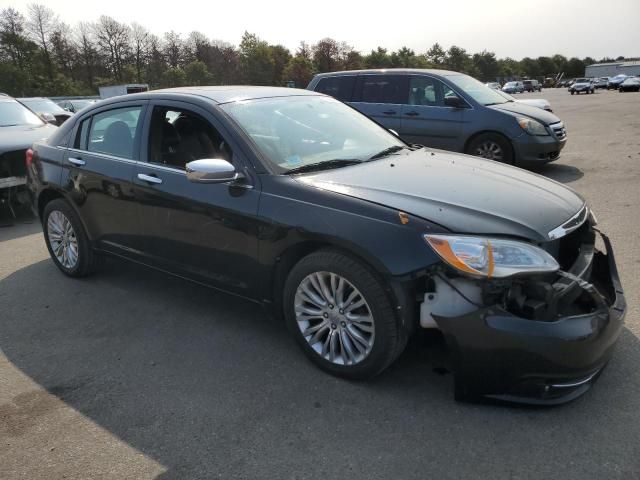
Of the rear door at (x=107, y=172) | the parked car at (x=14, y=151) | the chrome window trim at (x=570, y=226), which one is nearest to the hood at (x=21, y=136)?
the parked car at (x=14, y=151)

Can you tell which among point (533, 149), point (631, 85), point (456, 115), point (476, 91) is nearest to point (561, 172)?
point (533, 149)

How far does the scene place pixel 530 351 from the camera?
8.36 feet

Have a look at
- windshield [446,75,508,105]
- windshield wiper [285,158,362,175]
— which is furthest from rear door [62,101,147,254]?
windshield [446,75,508,105]

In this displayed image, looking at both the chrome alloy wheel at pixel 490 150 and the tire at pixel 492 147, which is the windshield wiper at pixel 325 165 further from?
the chrome alloy wheel at pixel 490 150

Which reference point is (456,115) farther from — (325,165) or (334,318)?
(334,318)

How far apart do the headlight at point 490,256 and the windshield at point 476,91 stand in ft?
22.3

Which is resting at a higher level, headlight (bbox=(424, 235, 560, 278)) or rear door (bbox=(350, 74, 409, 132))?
rear door (bbox=(350, 74, 409, 132))

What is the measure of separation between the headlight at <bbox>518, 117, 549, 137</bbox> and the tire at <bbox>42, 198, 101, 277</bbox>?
6.67 metres

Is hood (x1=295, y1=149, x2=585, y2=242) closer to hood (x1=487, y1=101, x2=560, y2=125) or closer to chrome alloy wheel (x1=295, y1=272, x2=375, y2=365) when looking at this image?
chrome alloy wheel (x1=295, y1=272, x2=375, y2=365)

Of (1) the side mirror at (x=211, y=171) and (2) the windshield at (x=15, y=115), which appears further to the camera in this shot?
(2) the windshield at (x=15, y=115)

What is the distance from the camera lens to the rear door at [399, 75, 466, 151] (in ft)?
29.5

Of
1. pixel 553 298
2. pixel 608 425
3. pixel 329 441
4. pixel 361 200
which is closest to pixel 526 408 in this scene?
pixel 608 425

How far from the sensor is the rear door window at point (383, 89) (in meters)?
9.42

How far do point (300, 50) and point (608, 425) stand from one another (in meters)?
93.7
